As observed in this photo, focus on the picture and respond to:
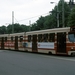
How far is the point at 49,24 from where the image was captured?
75.5m

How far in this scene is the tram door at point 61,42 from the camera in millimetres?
24000

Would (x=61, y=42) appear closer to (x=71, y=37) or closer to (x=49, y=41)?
(x=71, y=37)

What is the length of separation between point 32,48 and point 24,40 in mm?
2877

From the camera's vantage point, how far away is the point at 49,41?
26250mm

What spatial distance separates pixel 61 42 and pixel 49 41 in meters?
2.13

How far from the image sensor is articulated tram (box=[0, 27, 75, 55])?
23516 mm

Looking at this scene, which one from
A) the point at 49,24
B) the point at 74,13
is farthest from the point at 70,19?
the point at 49,24

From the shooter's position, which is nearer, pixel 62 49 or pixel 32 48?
pixel 62 49

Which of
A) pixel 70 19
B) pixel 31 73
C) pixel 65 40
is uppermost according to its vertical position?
pixel 70 19

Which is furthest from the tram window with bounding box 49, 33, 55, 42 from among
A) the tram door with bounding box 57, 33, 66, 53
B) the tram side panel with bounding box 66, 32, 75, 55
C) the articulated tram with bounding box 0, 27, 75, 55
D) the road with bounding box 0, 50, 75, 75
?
the road with bounding box 0, 50, 75, 75

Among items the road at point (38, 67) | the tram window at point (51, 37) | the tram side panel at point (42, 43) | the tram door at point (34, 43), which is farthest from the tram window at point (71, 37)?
the tram door at point (34, 43)

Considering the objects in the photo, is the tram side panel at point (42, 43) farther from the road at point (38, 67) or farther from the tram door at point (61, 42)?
the road at point (38, 67)

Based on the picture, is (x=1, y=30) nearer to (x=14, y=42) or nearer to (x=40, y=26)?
(x=40, y=26)

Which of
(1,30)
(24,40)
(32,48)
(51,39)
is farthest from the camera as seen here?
(1,30)
